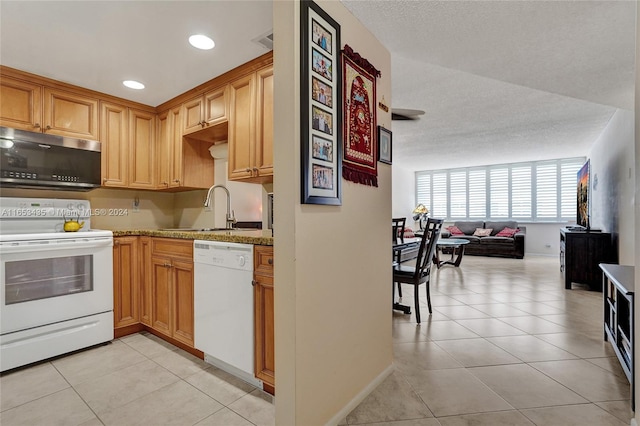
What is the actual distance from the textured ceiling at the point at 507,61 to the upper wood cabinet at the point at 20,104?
8.69 ft

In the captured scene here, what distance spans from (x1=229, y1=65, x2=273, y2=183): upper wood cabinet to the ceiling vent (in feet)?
0.59

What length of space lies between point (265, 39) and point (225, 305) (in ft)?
5.79

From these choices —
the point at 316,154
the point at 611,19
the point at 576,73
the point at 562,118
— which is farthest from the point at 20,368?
the point at 562,118

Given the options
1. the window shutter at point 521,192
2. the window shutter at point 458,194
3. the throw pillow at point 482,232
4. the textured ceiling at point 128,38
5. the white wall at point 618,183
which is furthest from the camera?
the window shutter at point 458,194

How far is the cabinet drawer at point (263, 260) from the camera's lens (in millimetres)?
1763

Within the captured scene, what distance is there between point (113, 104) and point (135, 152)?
0.48m

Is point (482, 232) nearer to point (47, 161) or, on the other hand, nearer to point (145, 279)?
point (145, 279)

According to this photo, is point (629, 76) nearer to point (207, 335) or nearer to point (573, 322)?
point (573, 322)

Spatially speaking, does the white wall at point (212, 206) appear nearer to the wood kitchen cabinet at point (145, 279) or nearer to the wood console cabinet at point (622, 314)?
the wood kitchen cabinet at point (145, 279)

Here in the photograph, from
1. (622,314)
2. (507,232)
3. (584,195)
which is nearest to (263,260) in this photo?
(622,314)

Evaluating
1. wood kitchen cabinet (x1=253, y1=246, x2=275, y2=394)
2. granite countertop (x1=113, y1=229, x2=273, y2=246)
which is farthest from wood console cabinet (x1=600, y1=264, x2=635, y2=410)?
granite countertop (x1=113, y1=229, x2=273, y2=246)

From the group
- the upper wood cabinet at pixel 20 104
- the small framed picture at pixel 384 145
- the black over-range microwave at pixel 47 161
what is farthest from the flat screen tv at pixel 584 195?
the upper wood cabinet at pixel 20 104

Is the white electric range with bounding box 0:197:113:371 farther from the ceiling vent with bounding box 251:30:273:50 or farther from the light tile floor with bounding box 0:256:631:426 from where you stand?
the ceiling vent with bounding box 251:30:273:50

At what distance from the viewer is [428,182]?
1010 cm
